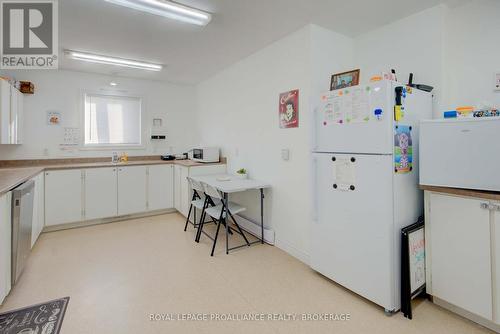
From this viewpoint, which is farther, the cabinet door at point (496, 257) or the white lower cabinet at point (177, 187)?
the white lower cabinet at point (177, 187)

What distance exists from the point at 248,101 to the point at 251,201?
1438 millimetres

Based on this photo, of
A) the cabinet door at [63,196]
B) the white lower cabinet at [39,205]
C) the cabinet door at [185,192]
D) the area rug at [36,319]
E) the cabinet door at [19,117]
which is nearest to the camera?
the area rug at [36,319]

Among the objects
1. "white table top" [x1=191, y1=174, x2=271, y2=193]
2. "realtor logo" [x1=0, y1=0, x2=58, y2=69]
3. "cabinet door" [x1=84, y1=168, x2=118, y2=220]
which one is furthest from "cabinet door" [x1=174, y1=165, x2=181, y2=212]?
"realtor logo" [x1=0, y1=0, x2=58, y2=69]

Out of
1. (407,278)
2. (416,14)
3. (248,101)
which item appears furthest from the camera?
(248,101)

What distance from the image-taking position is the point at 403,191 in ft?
6.38

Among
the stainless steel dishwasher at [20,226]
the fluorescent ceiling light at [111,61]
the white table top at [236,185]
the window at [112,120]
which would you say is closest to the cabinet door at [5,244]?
the stainless steel dishwasher at [20,226]

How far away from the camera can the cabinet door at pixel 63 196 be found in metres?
3.62

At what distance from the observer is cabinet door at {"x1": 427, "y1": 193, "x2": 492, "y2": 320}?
1688mm

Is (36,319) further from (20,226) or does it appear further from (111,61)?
(111,61)

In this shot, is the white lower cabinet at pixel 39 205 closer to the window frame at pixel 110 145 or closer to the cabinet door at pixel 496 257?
the window frame at pixel 110 145

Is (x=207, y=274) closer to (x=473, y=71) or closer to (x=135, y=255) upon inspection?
(x=135, y=255)

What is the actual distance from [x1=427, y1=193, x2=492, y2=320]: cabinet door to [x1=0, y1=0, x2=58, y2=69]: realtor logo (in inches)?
145

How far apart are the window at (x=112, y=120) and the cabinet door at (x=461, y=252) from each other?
15.5 feet

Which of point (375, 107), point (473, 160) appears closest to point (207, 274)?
point (375, 107)
